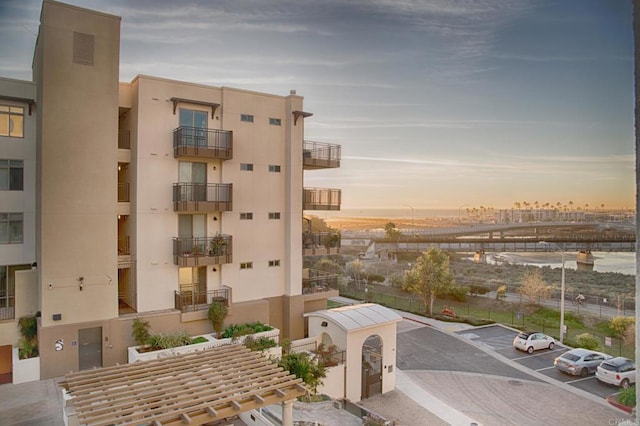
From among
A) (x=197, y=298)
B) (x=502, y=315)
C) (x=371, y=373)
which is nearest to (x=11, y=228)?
(x=197, y=298)

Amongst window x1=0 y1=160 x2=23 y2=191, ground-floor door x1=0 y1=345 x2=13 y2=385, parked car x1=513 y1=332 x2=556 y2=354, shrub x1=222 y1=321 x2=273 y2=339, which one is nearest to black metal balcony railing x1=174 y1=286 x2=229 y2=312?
shrub x1=222 y1=321 x2=273 y2=339

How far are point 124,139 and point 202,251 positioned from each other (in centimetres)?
506

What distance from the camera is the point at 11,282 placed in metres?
15.1

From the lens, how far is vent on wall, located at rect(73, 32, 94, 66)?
14.1 metres

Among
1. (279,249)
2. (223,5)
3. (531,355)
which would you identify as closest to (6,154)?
(279,249)

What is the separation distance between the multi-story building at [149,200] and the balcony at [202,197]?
0.04 metres

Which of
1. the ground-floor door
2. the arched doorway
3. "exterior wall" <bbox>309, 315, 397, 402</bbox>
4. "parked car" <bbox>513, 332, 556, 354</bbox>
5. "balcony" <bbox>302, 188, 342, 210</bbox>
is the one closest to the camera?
the ground-floor door

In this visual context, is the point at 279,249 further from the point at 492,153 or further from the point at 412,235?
the point at 412,235

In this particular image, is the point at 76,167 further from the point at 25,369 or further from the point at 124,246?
A: the point at 25,369

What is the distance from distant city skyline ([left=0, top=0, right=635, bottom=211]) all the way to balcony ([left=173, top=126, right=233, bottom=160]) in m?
2.88

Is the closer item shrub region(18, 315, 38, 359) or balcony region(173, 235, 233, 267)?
shrub region(18, 315, 38, 359)

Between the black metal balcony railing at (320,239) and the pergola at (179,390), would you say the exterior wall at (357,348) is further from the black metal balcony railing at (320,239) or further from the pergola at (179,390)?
the pergola at (179,390)

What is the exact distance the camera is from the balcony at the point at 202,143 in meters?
16.2

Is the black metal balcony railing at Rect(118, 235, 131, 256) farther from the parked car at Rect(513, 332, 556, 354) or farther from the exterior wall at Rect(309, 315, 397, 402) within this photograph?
the parked car at Rect(513, 332, 556, 354)
